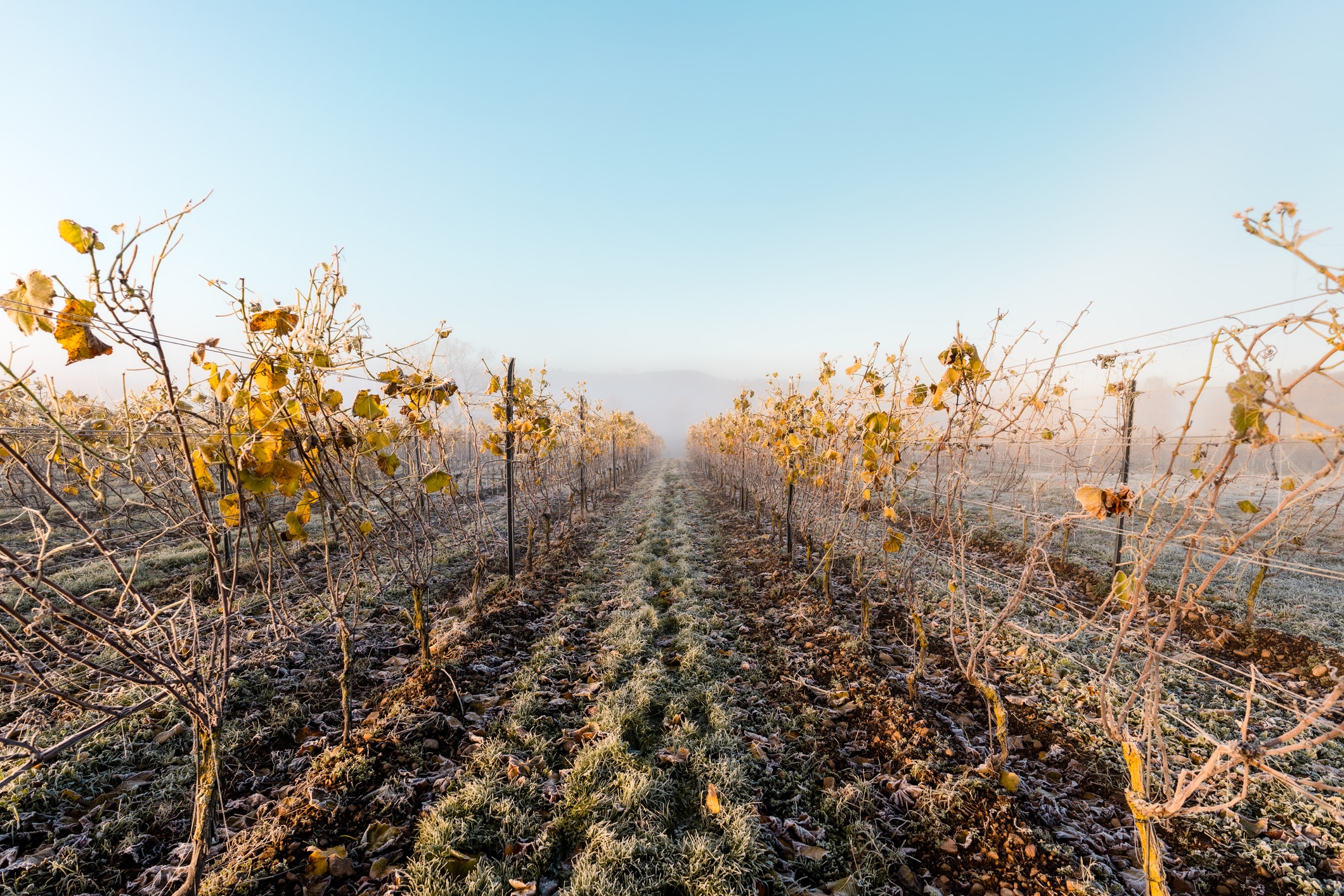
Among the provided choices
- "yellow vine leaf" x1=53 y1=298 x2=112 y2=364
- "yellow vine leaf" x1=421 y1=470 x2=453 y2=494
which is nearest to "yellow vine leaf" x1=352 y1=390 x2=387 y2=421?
"yellow vine leaf" x1=421 y1=470 x2=453 y2=494

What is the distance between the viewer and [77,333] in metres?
1.85

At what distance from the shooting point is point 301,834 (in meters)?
2.63

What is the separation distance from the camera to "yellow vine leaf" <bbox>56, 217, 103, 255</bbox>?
5.90ft

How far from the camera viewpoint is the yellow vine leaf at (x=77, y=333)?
1812 millimetres

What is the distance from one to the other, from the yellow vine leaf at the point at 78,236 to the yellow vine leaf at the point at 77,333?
195 millimetres

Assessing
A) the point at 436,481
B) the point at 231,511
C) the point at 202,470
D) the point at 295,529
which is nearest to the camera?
the point at 202,470

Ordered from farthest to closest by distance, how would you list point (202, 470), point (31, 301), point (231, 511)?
point (231, 511), point (202, 470), point (31, 301)

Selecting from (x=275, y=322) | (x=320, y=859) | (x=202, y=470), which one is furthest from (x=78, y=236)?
(x=320, y=859)

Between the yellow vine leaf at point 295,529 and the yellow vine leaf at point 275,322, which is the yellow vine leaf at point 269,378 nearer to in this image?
the yellow vine leaf at point 275,322

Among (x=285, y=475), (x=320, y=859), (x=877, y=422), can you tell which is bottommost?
(x=320, y=859)

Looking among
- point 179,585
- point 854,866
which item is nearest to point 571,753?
point 854,866

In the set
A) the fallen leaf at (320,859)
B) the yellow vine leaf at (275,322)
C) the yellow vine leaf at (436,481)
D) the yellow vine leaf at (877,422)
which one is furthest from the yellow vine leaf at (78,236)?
the yellow vine leaf at (877,422)

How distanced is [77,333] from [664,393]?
547 ft

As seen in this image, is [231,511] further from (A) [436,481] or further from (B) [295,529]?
(A) [436,481]
